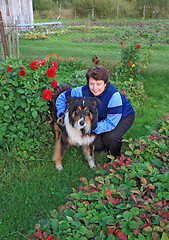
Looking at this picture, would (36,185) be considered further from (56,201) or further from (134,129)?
(134,129)

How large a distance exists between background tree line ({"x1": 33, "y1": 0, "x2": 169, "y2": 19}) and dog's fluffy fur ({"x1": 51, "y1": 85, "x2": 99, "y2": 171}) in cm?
2111

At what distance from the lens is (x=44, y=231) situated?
1.78 m

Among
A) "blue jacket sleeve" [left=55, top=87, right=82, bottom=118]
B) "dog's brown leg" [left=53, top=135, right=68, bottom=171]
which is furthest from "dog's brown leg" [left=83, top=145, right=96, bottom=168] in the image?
"blue jacket sleeve" [left=55, top=87, right=82, bottom=118]

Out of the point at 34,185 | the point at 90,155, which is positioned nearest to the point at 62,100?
the point at 90,155

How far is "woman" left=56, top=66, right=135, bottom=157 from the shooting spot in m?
3.10

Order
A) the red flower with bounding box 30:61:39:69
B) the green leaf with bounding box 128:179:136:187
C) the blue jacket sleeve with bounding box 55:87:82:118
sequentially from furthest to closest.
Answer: the blue jacket sleeve with bounding box 55:87:82:118 → the red flower with bounding box 30:61:39:69 → the green leaf with bounding box 128:179:136:187

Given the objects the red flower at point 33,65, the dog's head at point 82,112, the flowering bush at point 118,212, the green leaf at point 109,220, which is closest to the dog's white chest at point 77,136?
the dog's head at point 82,112

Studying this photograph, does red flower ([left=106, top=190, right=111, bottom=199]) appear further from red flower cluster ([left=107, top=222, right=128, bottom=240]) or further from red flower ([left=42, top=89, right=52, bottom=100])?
red flower ([left=42, top=89, right=52, bottom=100])

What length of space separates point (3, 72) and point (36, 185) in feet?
5.57

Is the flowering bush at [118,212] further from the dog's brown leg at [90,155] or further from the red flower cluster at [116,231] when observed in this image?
the dog's brown leg at [90,155]

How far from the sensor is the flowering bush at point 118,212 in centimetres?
164

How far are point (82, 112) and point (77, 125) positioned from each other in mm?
221

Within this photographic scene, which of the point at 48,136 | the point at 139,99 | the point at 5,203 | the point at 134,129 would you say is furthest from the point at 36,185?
the point at 139,99

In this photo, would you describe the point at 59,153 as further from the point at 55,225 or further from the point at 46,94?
the point at 55,225
